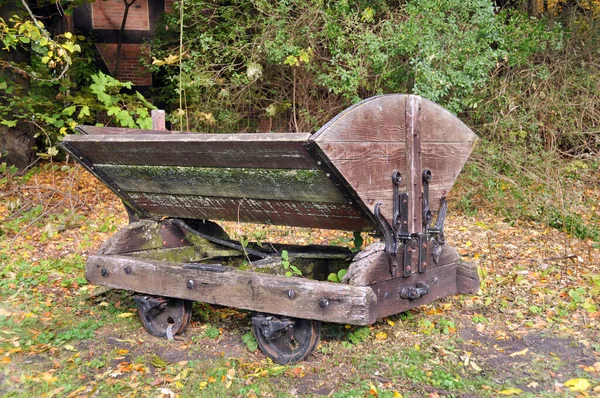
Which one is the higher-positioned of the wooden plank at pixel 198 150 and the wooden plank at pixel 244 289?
the wooden plank at pixel 198 150

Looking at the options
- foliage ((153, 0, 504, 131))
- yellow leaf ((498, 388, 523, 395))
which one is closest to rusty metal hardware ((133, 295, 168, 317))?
yellow leaf ((498, 388, 523, 395))

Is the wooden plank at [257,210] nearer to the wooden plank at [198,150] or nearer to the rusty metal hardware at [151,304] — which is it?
the wooden plank at [198,150]

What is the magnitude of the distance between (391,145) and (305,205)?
2.39 ft

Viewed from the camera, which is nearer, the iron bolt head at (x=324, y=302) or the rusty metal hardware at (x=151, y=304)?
the iron bolt head at (x=324, y=302)

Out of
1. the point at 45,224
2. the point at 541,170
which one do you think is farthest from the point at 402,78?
the point at 45,224

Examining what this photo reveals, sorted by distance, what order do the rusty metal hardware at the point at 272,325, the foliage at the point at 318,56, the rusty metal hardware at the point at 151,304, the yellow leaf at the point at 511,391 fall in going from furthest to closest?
the foliage at the point at 318,56 < the rusty metal hardware at the point at 151,304 < the rusty metal hardware at the point at 272,325 < the yellow leaf at the point at 511,391

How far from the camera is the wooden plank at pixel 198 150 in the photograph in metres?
3.80

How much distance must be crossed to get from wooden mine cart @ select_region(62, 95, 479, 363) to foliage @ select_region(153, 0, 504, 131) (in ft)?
15.5

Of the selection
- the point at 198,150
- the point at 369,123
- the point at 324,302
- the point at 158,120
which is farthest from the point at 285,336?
the point at 158,120

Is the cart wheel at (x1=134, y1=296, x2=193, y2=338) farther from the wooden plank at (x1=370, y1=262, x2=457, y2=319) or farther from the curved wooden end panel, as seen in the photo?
the curved wooden end panel

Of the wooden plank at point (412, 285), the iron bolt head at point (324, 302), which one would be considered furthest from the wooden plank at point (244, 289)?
the wooden plank at point (412, 285)

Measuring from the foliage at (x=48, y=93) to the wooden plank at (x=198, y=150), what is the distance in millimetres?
4048

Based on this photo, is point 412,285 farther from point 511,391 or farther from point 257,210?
point 257,210

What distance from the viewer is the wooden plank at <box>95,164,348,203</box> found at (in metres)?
4.02
